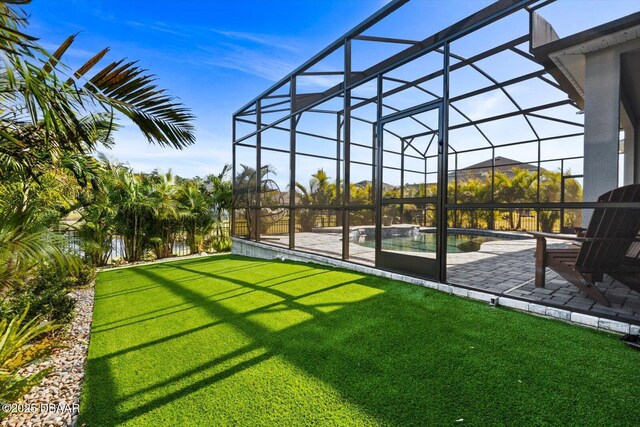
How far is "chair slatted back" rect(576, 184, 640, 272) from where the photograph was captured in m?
2.74

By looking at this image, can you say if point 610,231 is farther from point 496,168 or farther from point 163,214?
point 496,168

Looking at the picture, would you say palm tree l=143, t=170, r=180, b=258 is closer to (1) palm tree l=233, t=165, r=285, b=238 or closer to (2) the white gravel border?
(1) palm tree l=233, t=165, r=285, b=238

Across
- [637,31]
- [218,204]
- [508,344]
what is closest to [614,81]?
[637,31]

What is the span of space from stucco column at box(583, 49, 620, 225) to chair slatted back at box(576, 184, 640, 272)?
5.76ft

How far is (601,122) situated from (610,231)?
2.64 m

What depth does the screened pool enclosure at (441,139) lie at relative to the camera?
437cm

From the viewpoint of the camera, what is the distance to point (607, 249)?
10.1 ft

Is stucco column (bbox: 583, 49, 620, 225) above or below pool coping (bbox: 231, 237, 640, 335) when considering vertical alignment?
above

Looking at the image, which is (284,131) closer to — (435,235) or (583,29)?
(435,235)

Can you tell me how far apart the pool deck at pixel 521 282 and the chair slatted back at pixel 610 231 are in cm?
41

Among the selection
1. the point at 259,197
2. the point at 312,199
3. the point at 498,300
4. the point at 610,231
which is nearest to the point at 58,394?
the point at 498,300

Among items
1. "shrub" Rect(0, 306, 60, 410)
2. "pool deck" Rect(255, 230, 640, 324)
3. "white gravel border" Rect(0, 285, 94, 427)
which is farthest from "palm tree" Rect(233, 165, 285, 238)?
"shrub" Rect(0, 306, 60, 410)

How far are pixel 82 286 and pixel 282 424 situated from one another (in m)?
5.73

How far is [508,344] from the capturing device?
2457 millimetres
